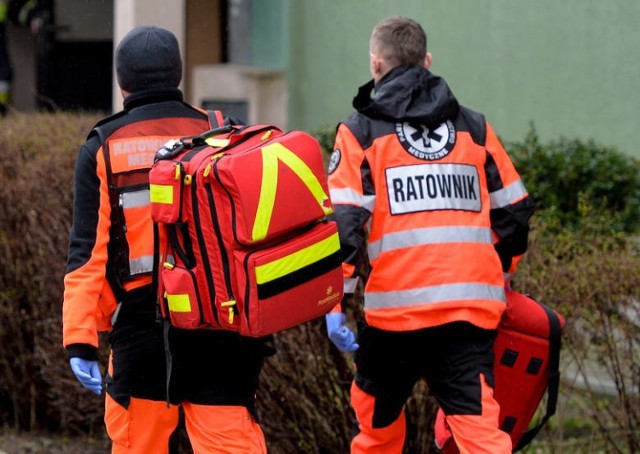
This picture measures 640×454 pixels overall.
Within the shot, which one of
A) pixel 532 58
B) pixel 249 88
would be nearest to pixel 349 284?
pixel 532 58

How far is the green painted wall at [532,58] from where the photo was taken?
8039 millimetres

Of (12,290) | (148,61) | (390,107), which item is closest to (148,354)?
(148,61)

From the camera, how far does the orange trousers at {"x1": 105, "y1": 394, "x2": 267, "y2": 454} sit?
3662 mm

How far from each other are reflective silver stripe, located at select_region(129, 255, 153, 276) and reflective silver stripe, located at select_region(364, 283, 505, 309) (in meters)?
0.84

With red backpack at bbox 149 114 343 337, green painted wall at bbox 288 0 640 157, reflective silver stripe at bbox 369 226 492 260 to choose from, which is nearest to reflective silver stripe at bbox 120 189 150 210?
red backpack at bbox 149 114 343 337

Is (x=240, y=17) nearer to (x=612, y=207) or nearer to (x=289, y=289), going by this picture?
(x=612, y=207)

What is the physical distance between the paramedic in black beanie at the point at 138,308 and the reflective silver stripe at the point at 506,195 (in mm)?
986

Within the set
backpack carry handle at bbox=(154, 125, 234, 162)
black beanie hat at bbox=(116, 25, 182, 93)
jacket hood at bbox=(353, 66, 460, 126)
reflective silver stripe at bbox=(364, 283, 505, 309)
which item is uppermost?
black beanie hat at bbox=(116, 25, 182, 93)

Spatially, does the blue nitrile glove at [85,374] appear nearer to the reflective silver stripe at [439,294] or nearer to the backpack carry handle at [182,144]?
the backpack carry handle at [182,144]

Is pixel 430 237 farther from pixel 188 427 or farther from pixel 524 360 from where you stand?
pixel 188 427

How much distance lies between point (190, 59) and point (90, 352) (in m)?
9.69

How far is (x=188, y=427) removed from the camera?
377 cm

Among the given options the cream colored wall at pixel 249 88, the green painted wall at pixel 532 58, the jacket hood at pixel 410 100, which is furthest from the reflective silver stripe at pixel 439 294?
the cream colored wall at pixel 249 88

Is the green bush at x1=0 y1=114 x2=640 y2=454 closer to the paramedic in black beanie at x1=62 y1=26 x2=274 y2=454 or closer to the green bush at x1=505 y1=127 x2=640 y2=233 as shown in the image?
Answer: the green bush at x1=505 y1=127 x2=640 y2=233
